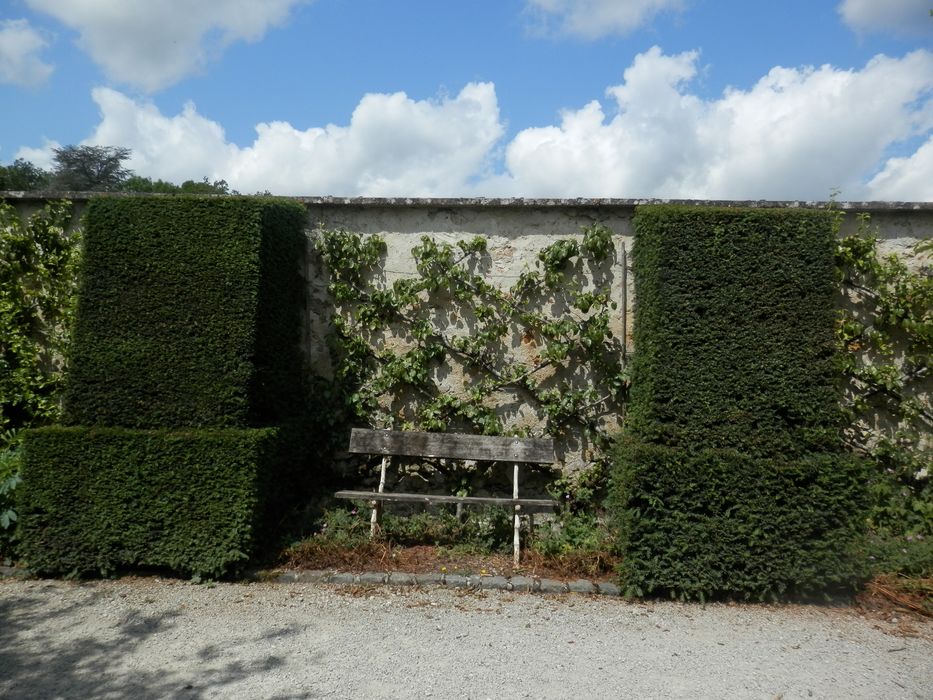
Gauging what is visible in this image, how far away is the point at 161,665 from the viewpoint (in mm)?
3674

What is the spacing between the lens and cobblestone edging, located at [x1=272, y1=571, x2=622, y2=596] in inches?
192

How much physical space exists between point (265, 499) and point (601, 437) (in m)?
2.93

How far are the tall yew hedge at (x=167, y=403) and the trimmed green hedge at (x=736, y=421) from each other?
9.50ft

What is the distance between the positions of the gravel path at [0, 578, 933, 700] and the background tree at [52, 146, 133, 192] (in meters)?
34.0

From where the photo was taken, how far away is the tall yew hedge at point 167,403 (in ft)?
15.9

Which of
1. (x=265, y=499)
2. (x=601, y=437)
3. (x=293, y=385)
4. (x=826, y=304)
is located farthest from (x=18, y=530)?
(x=826, y=304)

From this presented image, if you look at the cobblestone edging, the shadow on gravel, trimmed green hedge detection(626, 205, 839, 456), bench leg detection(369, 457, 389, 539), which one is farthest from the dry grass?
the shadow on gravel

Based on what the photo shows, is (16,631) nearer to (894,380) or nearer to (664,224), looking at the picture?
(664,224)

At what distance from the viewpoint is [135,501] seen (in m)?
4.88

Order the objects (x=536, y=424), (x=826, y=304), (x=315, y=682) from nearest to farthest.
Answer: (x=315, y=682)
(x=826, y=304)
(x=536, y=424)

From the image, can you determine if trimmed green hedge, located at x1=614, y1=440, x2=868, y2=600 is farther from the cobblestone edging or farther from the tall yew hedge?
the tall yew hedge

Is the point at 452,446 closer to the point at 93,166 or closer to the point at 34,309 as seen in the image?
the point at 34,309

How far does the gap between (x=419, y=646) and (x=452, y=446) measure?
2011 mm

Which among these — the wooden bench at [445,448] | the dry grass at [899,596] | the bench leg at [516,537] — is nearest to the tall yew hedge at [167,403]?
the wooden bench at [445,448]
